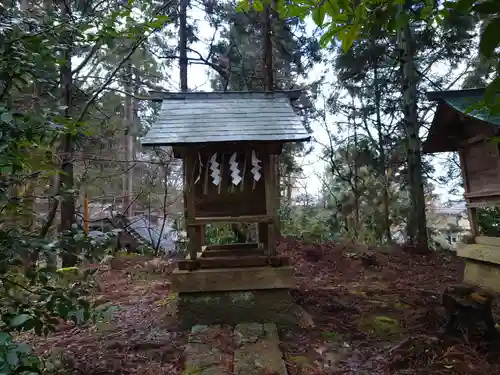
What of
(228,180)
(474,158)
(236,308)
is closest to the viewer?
(236,308)

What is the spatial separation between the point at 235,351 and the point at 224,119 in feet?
10.0

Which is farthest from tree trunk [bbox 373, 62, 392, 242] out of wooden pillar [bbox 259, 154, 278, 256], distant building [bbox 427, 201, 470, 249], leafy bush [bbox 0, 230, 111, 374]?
leafy bush [bbox 0, 230, 111, 374]

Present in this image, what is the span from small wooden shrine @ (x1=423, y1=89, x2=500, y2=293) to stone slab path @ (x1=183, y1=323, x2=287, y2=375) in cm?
411

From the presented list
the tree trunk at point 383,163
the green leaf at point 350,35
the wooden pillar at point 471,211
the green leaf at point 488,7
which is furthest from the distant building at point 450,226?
the green leaf at point 488,7

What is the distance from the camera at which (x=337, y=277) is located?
7.07m

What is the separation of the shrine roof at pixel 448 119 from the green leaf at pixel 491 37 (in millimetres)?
5403

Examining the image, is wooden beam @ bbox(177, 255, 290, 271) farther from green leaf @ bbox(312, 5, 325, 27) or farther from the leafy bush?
green leaf @ bbox(312, 5, 325, 27)

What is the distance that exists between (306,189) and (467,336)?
1236cm

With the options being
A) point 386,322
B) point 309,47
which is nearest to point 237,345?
point 386,322

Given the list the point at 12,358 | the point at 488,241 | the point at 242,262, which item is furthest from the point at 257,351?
the point at 488,241

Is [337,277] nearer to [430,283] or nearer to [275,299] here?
[430,283]

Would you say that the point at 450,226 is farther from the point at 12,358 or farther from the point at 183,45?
the point at 12,358

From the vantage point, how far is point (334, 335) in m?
4.09

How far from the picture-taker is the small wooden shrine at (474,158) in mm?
5633
